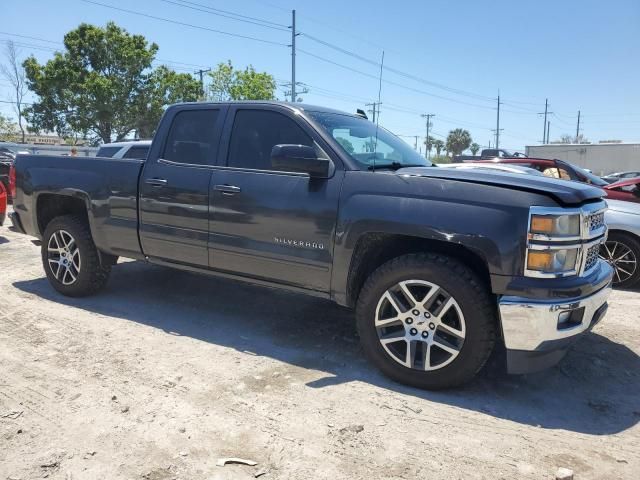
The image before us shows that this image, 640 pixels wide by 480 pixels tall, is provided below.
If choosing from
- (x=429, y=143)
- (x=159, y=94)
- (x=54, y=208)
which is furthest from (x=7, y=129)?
(x=54, y=208)

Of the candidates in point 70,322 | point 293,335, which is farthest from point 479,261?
point 70,322

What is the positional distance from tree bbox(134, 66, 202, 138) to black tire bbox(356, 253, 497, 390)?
32813 millimetres

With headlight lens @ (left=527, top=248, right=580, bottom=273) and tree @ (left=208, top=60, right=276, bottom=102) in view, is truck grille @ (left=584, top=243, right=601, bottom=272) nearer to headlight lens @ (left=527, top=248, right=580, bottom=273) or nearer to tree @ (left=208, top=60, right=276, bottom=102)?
headlight lens @ (left=527, top=248, right=580, bottom=273)

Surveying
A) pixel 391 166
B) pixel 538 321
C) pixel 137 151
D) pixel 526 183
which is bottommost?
pixel 538 321

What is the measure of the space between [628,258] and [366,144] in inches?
158

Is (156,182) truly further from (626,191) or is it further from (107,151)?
(107,151)

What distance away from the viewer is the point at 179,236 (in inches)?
178

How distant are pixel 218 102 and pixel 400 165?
171cm

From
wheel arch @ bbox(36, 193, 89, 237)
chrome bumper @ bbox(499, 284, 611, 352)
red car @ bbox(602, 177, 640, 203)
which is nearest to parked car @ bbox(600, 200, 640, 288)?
red car @ bbox(602, 177, 640, 203)

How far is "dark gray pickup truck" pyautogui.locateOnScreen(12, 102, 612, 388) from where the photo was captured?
314 cm

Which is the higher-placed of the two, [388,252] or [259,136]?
[259,136]

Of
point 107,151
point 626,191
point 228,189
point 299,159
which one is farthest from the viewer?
point 107,151

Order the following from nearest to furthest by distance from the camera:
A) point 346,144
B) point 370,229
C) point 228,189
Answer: point 370,229 → point 346,144 → point 228,189

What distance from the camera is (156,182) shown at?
4.61 meters
